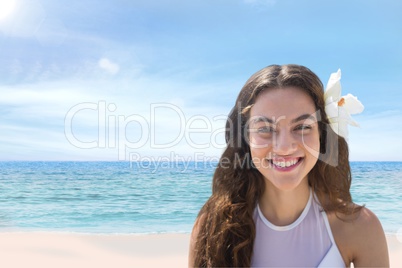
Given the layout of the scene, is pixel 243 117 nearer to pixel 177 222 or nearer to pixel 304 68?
pixel 304 68

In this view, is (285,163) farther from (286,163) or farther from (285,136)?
(285,136)

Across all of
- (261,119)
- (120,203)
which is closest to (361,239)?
(261,119)

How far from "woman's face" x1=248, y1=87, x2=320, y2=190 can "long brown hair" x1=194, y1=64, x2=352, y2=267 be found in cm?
8

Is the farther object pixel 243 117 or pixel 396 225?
pixel 396 225

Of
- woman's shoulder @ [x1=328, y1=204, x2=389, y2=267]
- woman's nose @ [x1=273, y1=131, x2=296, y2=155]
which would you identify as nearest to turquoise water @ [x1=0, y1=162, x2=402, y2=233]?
woman's shoulder @ [x1=328, y1=204, x2=389, y2=267]

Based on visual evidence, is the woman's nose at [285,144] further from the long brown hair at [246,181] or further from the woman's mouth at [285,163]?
the long brown hair at [246,181]

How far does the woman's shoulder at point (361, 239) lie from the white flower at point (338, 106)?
0.50 metres

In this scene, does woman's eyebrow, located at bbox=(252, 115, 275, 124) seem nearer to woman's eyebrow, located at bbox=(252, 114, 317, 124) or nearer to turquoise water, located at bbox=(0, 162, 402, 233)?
woman's eyebrow, located at bbox=(252, 114, 317, 124)

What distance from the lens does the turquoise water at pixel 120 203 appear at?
31.8 ft

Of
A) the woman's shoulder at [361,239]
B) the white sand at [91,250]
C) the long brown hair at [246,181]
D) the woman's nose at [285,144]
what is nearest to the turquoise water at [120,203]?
the white sand at [91,250]

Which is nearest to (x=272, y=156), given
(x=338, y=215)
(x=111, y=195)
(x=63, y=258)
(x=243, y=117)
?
(x=243, y=117)

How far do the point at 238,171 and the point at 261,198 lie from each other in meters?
0.22

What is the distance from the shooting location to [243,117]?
2.48 m

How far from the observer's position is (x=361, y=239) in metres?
2.28
